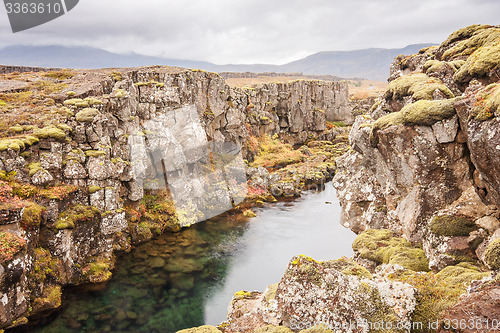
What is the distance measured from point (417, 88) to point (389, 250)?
886cm

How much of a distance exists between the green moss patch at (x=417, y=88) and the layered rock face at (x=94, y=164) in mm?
23938

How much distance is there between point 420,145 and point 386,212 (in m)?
6.74

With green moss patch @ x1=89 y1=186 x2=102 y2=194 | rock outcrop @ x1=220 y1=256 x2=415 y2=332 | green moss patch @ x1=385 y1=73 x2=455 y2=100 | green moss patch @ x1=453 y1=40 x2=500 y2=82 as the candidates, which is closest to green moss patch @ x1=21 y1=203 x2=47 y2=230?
green moss patch @ x1=89 y1=186 x2=102 y2=194

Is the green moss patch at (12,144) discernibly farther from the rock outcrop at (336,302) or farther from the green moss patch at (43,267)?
the rock outcrop at (336,302)

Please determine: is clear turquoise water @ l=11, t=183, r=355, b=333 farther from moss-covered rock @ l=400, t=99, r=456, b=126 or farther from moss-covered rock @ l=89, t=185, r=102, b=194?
moss-covered rock @ l=400, t=99, r=456, b=126

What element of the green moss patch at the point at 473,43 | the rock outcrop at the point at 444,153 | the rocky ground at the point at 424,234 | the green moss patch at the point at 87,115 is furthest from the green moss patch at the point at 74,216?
the green moss patch at the point at 473,43

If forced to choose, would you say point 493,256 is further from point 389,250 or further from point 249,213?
point 249,213

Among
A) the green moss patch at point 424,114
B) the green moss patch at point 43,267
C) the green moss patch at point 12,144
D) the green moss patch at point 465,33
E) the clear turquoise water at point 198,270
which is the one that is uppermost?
the green moss patch at point 465,33

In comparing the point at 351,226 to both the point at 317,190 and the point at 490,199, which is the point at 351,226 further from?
the point at 317,190

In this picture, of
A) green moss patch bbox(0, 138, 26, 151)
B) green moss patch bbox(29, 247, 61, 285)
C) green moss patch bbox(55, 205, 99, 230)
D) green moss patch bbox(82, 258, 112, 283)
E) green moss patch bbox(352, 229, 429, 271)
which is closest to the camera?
green moss patch bbox(352, 229, 429, 271)

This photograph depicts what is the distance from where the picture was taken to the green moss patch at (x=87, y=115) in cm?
2819

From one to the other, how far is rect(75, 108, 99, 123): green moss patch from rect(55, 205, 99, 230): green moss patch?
8174 mm

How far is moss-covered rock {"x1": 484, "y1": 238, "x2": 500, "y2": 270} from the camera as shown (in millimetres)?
9558

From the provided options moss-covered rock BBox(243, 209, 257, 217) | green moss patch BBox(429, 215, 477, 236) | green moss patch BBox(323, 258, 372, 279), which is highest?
green moss patch BBox(429, 215, 477, 236)
